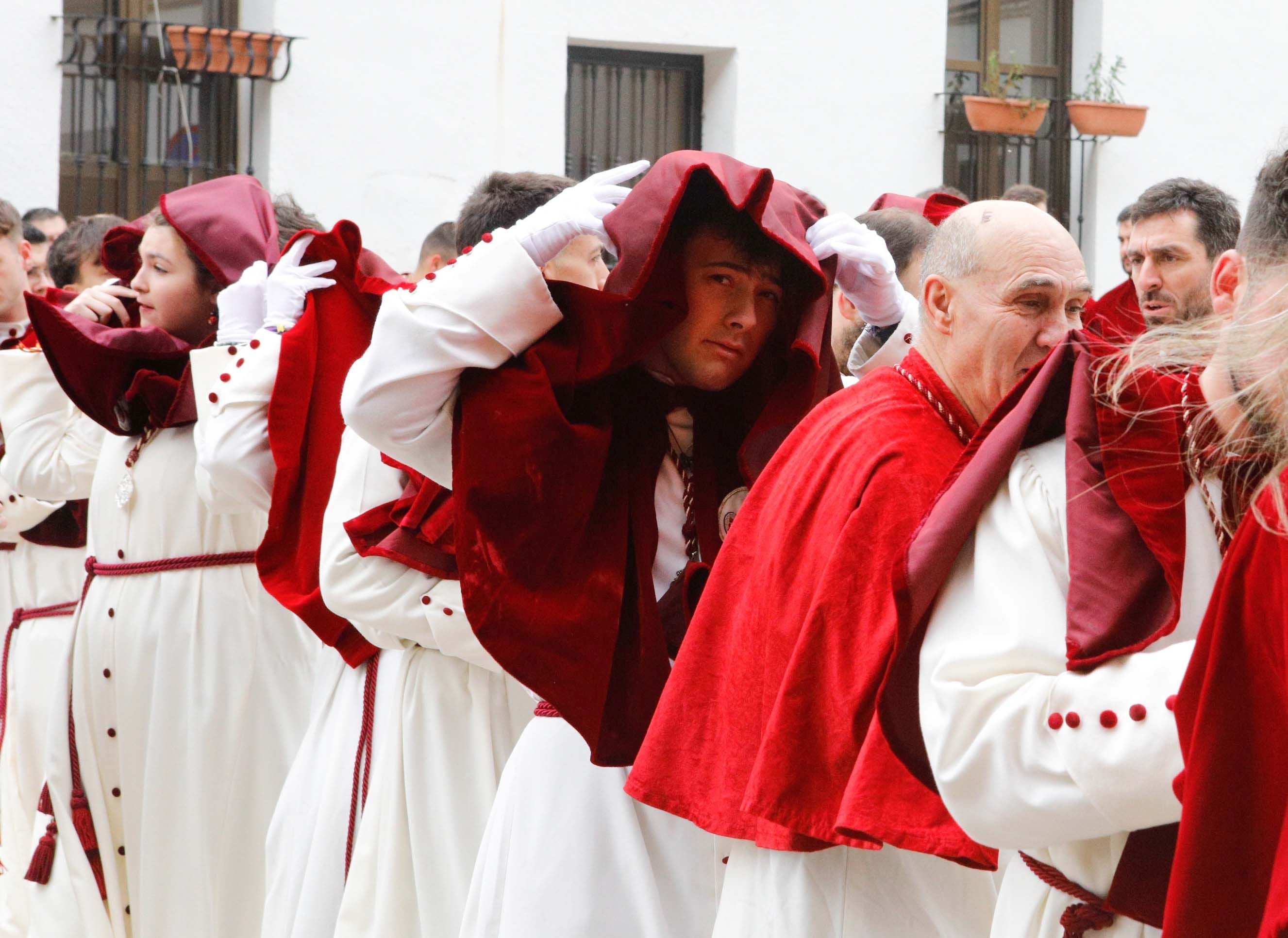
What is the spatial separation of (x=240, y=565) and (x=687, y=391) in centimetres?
180

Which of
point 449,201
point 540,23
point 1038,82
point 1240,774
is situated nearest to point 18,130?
point 449,201

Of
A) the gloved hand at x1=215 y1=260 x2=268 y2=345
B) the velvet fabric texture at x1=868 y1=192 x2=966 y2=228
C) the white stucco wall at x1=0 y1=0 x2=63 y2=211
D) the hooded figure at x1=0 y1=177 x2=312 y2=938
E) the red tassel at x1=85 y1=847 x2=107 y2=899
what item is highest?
the white stucco wall at x1=0 y1=0 x2=63 y2=211

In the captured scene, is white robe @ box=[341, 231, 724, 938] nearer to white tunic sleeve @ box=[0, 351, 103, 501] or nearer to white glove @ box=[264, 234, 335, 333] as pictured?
white glove @ box=[264, 234, 335, 333]

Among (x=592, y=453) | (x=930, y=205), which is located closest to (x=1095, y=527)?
(x=592, y=453)

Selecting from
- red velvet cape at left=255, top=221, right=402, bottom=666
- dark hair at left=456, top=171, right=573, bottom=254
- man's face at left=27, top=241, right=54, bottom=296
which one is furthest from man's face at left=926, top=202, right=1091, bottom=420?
man's face at left=27, top=241, right=54, bottom=296

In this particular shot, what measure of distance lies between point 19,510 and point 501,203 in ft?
7.76

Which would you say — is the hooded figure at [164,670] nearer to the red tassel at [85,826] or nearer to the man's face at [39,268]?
the red tassel at [85,826]

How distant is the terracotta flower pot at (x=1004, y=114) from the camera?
343 inches

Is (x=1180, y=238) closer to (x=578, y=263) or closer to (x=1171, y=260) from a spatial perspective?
(x=1171, y=260)

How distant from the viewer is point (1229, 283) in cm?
179

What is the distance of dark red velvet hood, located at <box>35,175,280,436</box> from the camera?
166 inches

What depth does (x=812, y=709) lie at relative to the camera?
2139mm

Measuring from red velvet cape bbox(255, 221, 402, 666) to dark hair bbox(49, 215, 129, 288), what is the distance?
1.93m

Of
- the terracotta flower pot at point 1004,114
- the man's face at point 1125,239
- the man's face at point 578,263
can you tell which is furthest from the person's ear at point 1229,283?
the terracotta flower pot at point 1004,114
